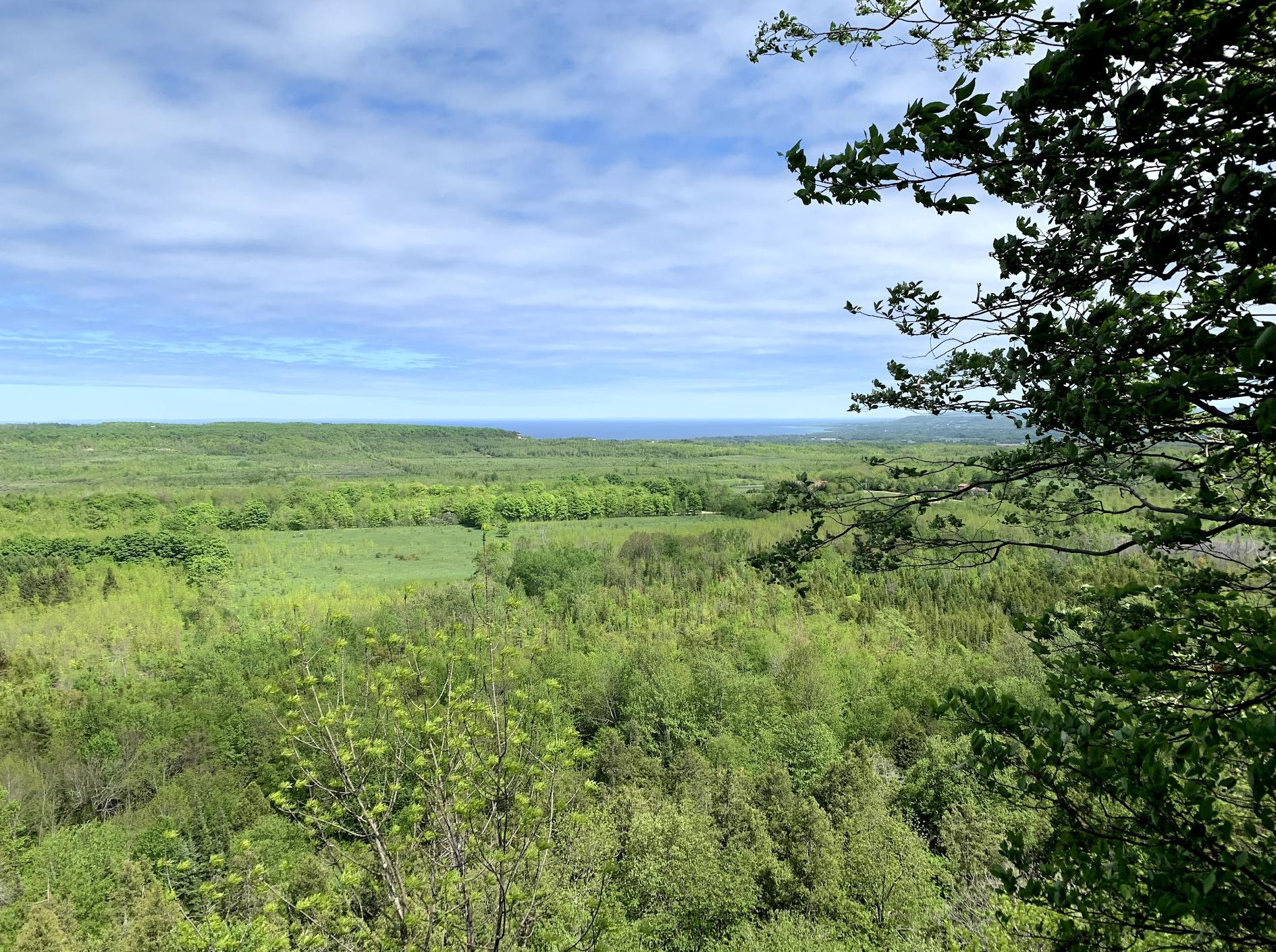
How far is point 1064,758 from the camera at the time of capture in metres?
2.37

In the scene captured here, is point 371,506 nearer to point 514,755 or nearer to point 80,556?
point 80,556

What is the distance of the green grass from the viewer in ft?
177

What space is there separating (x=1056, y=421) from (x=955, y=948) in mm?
10393

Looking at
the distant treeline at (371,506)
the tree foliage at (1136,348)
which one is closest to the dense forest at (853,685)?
the tree foliage at (1136,348)

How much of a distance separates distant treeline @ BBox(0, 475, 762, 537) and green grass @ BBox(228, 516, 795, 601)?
2.70m

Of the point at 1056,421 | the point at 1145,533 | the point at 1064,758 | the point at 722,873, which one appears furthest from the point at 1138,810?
the point at 722,873

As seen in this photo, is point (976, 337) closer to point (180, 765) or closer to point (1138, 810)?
point (1138, 810)

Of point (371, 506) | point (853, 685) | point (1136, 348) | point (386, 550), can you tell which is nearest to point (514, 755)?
point (1136, 348)

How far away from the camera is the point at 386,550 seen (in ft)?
218

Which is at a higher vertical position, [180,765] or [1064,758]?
[1064,758]

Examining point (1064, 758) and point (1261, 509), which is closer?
point (1064, 758)

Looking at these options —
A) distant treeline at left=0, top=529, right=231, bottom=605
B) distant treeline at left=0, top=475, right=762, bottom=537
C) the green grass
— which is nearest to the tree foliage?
the green grass

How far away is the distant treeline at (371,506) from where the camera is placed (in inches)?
2662

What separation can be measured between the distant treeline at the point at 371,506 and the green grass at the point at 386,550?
2.70m
